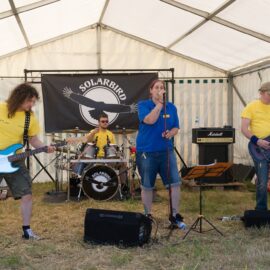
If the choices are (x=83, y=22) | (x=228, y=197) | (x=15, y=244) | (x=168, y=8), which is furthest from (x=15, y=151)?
(x=83, y=22)

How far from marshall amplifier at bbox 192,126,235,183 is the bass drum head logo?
5.11 ft

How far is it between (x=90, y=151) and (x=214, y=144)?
2407 millimetres

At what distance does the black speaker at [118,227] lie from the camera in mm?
4309

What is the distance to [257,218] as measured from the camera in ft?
16.4

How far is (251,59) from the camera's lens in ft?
26.0

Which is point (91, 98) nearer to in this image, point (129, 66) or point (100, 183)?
point (129, 66)

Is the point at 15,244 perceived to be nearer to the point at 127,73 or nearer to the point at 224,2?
the point at 224,2

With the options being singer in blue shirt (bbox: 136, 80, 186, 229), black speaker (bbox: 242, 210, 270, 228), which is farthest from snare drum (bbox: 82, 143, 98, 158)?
black speaker (bbox: 242, 210, 270, 228)

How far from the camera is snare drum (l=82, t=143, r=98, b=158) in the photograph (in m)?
7.20

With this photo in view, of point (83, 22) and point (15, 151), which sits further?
point (83, 22)

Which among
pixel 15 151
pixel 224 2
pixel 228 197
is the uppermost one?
pixel 224 2

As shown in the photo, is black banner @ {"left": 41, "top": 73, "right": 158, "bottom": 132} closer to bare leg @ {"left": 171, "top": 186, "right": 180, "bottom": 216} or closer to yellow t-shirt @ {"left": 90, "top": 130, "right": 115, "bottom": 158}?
yellow t-shirt @ {"left": 90, "top": 130, "right": 115, "bottom": 158}

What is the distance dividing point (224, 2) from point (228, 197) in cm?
302

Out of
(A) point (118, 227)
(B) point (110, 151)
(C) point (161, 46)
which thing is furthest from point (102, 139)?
(A) point (118, 227)
